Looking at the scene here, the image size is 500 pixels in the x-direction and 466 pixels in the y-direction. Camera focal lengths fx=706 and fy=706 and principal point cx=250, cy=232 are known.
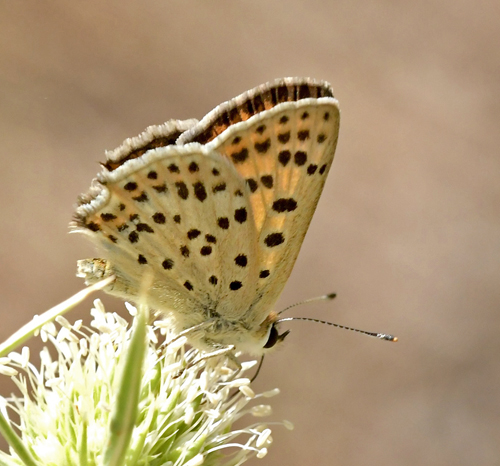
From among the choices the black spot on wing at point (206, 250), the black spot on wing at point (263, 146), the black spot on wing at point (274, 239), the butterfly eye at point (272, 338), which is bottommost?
the butterfly eye at point (272, 338)

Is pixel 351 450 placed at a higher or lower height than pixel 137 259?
lower

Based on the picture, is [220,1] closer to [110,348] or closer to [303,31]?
[303,31]

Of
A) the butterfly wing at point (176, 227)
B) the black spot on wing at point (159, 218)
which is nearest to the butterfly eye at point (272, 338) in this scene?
the butterfly wing at point (176, 227)

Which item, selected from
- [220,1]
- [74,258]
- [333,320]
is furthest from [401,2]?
[74,258]

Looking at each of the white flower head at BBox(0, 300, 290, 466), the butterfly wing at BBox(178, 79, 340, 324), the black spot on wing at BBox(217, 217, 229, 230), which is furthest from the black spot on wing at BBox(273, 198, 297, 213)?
the white flower head at BBox(0, 300, 290, 466)

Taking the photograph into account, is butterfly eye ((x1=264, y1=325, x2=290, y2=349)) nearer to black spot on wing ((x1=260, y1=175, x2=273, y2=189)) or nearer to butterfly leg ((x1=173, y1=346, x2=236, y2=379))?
butterfly leg ((x1=173, y1=346, x2=236, y2=379))

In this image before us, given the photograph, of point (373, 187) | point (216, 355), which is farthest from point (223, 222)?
point (373, 187)

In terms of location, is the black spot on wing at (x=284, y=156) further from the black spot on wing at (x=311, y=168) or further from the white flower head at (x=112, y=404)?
the white flower head at (x=112, y=404)

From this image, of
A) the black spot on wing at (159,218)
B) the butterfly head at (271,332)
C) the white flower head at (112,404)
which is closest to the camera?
the white flower head at (112,404)
